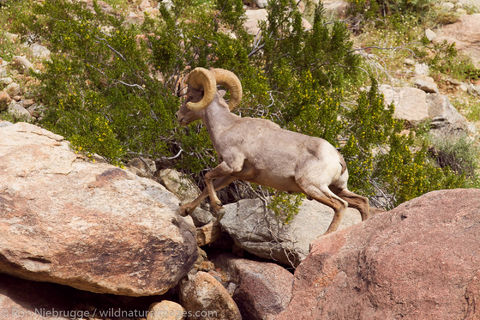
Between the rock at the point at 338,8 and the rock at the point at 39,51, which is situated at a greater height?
the rock at the point at 39,51

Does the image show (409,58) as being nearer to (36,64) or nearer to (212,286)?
(36,64)

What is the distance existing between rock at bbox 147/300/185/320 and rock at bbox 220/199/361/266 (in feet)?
5.38

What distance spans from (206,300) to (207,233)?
1680 mm

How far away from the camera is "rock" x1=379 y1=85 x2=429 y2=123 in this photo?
532 inches

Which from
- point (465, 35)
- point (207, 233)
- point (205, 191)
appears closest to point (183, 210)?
point (205, 191)

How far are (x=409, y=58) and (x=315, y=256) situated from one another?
13937mm

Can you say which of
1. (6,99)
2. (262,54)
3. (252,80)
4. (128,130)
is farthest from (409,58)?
(6,99)

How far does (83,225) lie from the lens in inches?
212

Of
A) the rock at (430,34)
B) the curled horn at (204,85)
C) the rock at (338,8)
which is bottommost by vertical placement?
the rock at (430,34)

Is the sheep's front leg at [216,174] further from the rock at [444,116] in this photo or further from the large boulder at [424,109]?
the rock at [444,116]

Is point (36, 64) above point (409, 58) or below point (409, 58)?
above

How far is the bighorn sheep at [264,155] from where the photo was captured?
5605mm

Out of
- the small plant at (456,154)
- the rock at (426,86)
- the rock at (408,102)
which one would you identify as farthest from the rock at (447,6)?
the small plant at (456,154)

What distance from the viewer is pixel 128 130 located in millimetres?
8586
